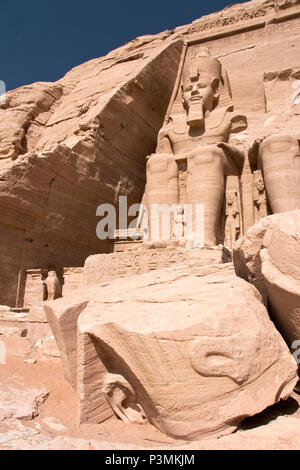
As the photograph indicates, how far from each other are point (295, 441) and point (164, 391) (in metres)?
0.56

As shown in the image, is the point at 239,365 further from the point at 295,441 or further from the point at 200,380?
the point at 295,441

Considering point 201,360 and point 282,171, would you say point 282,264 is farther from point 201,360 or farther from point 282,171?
point 282,171

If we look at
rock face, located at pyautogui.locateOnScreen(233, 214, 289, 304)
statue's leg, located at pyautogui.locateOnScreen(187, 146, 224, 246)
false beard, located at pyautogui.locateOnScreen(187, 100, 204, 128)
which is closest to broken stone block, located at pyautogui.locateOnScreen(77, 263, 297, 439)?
rock face, located at pyautogui.locateOnScreen(233, 214, 289, 304)

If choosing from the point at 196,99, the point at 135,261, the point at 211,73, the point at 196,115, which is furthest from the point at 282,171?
the point at 211,73

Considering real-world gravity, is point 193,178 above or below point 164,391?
above

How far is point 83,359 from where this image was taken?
6.68 feet

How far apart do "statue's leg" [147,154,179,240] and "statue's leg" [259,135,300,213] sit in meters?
1.27

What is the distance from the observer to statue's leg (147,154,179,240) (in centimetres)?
507

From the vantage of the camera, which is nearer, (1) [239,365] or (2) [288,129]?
(1) [239,365]

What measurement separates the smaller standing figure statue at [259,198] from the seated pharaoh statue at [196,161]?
0.32 metres

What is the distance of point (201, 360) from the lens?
1.64 metres

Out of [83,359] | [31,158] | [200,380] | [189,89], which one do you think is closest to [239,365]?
[200,380]

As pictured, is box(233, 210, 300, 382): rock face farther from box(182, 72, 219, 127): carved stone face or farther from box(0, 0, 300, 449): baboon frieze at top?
box(182, 72, 219, 127): carved stone face

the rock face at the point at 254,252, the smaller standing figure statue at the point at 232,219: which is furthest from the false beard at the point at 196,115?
the rock face at the point at 254,252
